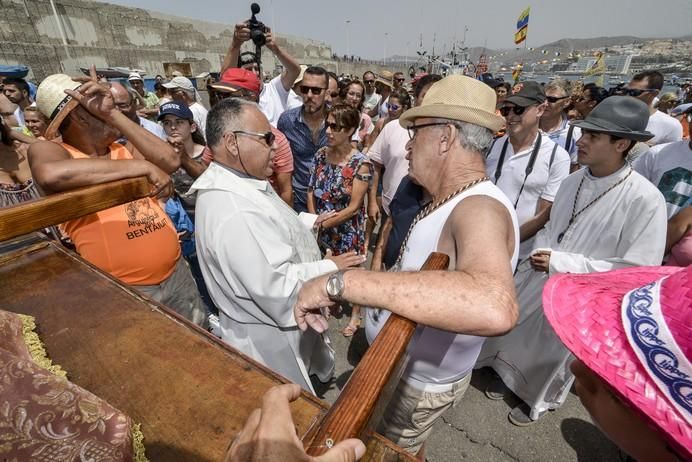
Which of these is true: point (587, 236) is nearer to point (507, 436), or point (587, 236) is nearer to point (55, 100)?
point (507, 436)

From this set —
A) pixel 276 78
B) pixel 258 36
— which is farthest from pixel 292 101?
pixel 258 36

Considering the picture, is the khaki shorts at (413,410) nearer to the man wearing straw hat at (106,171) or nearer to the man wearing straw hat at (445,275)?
the man wearing straw hat at (445,275)

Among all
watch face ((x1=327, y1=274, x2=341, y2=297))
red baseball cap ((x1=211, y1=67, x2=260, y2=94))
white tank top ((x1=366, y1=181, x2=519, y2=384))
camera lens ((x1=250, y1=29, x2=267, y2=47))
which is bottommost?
white tank top ((x1=366, y1=181, x2=519, y2=384))

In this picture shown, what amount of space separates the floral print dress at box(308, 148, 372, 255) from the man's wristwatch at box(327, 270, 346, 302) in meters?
2.28

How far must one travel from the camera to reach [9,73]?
5.24 metres

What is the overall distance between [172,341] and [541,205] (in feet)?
11.4

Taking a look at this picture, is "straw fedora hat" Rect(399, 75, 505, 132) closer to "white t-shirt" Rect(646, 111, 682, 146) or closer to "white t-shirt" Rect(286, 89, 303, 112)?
"white t-shirt" Rect(286, 89, 303, 112)

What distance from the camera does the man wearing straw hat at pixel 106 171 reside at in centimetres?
173

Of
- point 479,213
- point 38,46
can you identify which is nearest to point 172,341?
point 479,213

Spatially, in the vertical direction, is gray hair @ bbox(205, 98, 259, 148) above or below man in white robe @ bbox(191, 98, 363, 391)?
above

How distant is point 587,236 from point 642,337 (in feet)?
6.24

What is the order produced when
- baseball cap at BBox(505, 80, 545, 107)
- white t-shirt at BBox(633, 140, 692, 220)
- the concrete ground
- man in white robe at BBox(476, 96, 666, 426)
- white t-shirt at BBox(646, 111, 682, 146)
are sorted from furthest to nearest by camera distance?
white t-shirt at BBox(646, 111, 682, 146) < baseball cap at BBox(505, 80, 545, 107) < white t-shirt at BBox(633, 140, 692, 220) < the concrete ground < man in white robe at BBox(476, 96, 666, 426)

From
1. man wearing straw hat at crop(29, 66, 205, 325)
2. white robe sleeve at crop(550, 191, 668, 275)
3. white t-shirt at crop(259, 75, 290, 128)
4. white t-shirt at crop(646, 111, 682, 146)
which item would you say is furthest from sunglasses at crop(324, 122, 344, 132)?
white t-shirt at crop(646, 111, 682, 146)

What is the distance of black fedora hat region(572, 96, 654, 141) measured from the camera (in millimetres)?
2039
